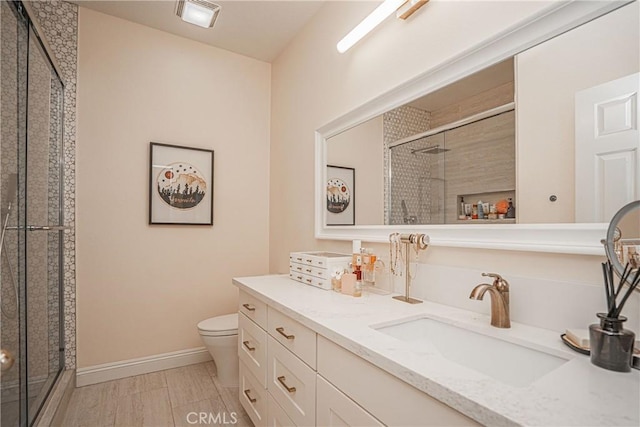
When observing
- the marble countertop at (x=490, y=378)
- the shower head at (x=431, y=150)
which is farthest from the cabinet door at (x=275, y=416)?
the shower head at (x=431, y=150)

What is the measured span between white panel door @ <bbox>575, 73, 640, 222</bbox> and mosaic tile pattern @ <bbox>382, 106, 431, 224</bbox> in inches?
22.4

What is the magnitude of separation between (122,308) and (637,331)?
273cm

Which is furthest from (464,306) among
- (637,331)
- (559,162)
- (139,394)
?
(139,394)

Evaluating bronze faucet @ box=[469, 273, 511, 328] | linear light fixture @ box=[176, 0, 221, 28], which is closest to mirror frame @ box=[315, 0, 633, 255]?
bronze faucet @ box=[469, 273, 511, 328]

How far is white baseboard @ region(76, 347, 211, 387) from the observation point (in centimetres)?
220

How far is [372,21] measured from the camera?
1570mm

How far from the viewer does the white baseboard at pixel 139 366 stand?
7.20 ft

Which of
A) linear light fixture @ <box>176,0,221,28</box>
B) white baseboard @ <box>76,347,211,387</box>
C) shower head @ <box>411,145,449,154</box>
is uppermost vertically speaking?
linear light fixture @ <box>176,0,221,28</box>

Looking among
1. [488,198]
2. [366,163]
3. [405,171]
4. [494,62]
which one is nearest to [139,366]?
[366,163]

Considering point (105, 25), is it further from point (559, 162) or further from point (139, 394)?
point (559, 162)

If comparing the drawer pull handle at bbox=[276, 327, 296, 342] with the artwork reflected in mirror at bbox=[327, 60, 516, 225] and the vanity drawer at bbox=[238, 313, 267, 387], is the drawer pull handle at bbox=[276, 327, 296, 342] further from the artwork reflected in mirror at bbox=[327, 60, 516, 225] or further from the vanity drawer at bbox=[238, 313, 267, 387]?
the artwork reflected in mirror at bbox=[327, 60, 516, 225]

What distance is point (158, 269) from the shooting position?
245cm

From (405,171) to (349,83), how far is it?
0.70 m

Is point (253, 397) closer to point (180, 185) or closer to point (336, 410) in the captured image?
point (336, 410)
